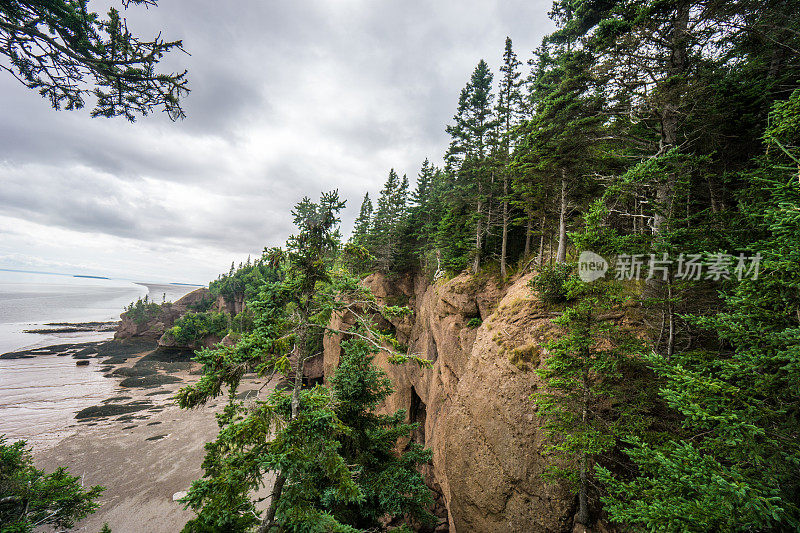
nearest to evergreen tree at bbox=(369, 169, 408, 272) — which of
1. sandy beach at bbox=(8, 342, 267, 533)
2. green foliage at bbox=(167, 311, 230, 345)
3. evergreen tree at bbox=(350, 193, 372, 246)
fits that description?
evergreen tree at bbox=(350, 193, 372, 246)

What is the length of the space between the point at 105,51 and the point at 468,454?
1484 centimetres

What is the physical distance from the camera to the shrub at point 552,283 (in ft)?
26.6

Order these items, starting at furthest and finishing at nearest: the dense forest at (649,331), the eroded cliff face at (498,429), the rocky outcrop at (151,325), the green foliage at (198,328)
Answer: the rocky outcrop at (151,325) → the green foliage at (198,328) → the eroded cliff face at (498,429) → the dense forest at (649,331)

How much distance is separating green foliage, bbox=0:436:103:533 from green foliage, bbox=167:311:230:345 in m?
49.5

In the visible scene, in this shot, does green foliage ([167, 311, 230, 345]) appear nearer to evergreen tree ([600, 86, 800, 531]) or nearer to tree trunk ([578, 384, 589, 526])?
tree trunk ([578, 384, 589, 526])

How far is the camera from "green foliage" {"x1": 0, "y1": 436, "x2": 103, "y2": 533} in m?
7.29

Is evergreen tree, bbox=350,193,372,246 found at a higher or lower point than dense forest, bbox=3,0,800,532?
higher

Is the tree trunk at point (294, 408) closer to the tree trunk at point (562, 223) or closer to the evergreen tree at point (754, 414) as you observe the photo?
the evergreen tree at point (754, 414)

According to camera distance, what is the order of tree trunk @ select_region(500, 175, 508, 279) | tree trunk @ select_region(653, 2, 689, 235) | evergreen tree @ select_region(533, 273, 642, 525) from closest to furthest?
1. evergreen tree @ select_region(533, 273, 642, 525)
2. tree trunk @ select_region(653, 2, 689, 235)
3. tree trunk @ select_region(500, 175, 508, 279)

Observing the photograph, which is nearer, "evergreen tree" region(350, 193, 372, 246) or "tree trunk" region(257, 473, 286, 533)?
"tree trunk" region(257, 473, 286, 533)

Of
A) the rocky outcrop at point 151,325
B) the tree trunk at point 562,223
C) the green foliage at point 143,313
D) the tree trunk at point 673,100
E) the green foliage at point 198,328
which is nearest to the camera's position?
the tree trunk at point 673,100

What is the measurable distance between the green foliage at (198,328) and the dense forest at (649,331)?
187 ft

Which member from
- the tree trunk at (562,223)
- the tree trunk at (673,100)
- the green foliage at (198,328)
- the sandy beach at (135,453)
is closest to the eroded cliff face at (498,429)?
the tree trunk at (562,223)

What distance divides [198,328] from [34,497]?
54.2m
